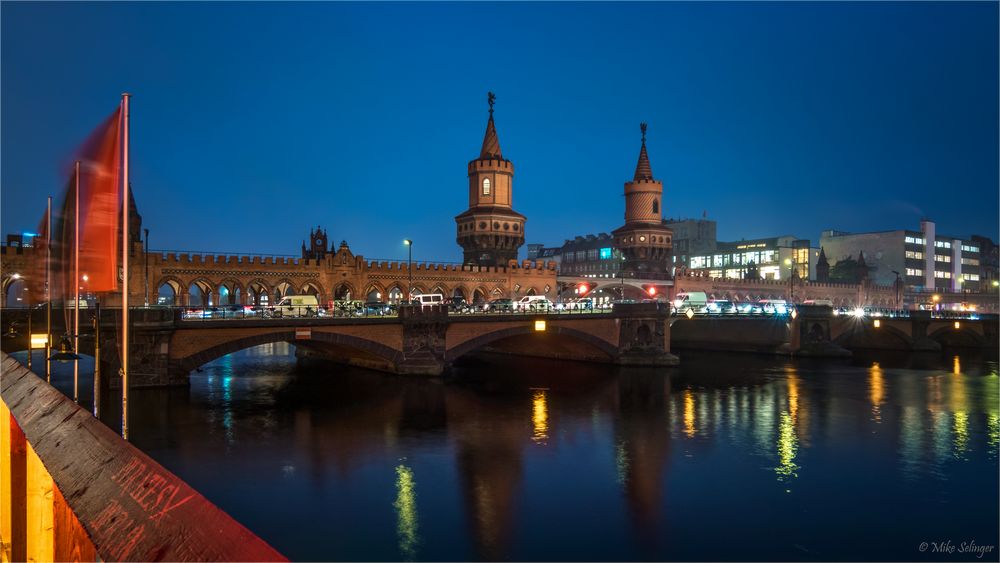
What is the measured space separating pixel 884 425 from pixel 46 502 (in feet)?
134

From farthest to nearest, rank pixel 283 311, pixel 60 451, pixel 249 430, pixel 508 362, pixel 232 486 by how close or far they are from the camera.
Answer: pixel 508 362 < pixel 283 311 < pixel 249 430 < pixel 232 486 < pixel 60 451

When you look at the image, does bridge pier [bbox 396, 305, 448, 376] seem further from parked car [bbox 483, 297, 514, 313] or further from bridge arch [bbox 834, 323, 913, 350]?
bridge arch [bbox 834, 323, 913, 350]

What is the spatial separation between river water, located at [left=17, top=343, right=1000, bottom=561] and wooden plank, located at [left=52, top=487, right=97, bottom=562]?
50.8ft

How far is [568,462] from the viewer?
29094 millimetres

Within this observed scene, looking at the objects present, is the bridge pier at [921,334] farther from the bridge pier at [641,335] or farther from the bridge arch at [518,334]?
the bridge arch at [518,334]

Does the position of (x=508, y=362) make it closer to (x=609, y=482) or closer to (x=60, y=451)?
(x=609, y=482)

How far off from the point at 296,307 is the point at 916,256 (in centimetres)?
15686

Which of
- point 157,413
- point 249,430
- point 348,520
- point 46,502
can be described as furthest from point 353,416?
point 46,502

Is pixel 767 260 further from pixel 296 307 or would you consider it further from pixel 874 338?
pixel 296 307

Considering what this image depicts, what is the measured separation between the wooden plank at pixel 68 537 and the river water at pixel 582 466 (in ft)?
50.8

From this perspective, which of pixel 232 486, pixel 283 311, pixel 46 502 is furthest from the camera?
pixel 283 311

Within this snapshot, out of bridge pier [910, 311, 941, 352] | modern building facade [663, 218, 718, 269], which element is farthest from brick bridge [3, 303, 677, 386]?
modern building facade [663, 218, 718, 269]

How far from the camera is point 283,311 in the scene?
4756 centimetres

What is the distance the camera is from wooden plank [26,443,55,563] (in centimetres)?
530
